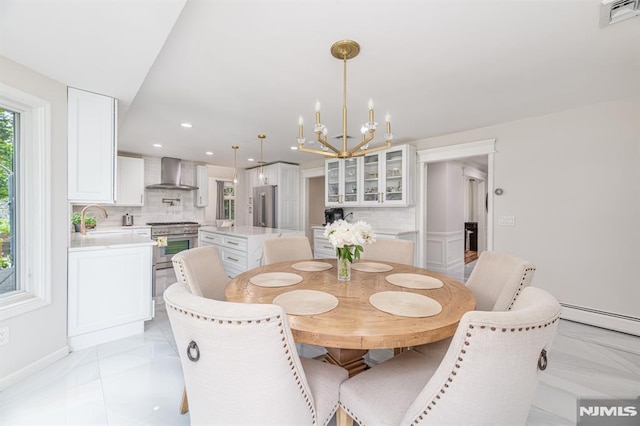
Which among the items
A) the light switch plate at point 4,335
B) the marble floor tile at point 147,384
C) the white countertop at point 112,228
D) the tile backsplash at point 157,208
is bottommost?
the marble floor tile at point 147,384

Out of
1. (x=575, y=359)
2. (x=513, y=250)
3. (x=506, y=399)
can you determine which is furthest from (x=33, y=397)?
(x=513, y=250)

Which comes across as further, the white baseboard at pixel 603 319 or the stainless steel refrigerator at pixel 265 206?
the stainless steel refrigerator at pixel 265 206

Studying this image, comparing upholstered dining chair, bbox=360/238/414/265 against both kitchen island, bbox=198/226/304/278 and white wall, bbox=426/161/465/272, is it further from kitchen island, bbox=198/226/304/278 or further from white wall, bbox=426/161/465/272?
white wall, bbox=426/161/465/272

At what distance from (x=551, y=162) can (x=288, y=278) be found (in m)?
3.35

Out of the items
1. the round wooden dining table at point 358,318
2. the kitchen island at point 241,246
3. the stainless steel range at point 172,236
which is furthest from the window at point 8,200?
the stainless steel range at point 172,236

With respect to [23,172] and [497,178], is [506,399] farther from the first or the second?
[497,178]

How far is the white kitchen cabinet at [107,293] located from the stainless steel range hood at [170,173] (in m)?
3.54

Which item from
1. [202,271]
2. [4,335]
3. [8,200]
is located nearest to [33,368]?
[4,335]

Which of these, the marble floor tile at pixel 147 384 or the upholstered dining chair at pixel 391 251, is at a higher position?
the upholstered dining chair at pixel 391 251

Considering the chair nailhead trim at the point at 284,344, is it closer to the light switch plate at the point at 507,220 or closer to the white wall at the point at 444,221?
the light switch plate at the point at 507,220

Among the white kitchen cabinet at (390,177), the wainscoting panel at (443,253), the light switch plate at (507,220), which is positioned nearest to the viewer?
the light switch plate at (507,220)

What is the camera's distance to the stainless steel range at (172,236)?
5020mm

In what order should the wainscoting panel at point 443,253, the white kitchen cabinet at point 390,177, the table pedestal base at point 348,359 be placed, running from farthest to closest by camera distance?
the wainscoting panel at point 443,253 → the white kitchen cabinet at point 390,177 → the table pedestal base at point 348,359

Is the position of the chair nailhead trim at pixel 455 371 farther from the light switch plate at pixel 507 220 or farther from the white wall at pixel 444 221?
the white wall at pixel 444 221
